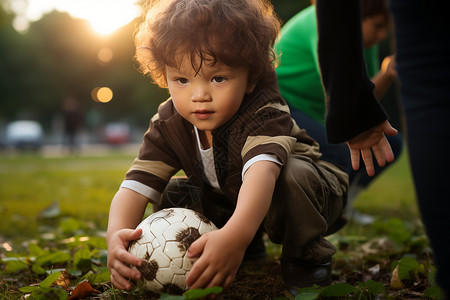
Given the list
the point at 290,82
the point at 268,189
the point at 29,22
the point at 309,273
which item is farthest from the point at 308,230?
the point at 29,22

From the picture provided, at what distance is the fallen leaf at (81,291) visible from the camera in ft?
6.31

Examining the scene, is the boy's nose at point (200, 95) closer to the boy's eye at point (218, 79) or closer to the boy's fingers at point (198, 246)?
the boy's eye at point (218, 79)

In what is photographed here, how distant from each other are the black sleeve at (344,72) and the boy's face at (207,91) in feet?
1.60

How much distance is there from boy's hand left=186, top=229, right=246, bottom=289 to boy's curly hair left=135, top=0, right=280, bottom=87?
2.37ft

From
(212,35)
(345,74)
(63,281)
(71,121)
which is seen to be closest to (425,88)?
(345,74)

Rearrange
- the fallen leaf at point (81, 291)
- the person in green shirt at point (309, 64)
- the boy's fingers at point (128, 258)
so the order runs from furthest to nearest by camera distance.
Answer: the person in green shirt at point (309, 64) → the fallen leaf at point (81, 291) → the boy's fingers at point (128, 258)

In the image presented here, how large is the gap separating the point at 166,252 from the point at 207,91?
68 centimetres

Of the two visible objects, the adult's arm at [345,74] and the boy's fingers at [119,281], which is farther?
the boy's fingers at [119,281]

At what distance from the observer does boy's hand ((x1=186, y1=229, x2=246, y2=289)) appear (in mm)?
1664

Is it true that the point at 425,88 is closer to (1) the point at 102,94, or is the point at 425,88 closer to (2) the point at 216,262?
(2) the point at 216,262

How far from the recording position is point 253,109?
6.89 ft

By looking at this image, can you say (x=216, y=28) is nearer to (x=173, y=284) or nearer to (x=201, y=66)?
(x=201, y=66)

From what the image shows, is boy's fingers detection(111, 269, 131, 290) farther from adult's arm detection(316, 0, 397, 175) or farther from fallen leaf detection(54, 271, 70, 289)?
adult's arm detection(316, 0, 397, 175)

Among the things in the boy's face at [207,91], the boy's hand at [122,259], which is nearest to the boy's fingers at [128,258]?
the boy's hand at [122,259]
